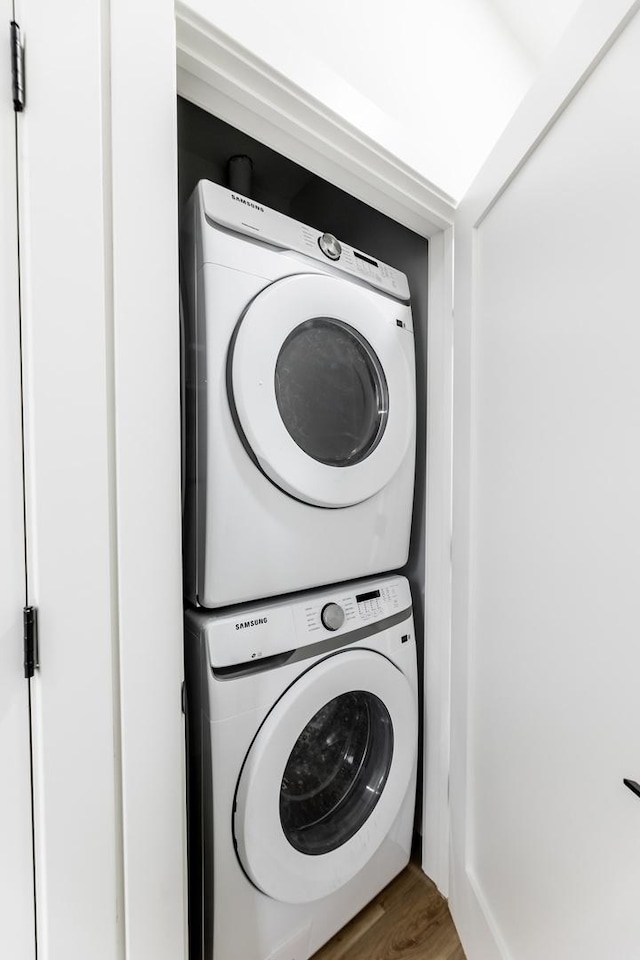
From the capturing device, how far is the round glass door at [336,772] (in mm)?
1063

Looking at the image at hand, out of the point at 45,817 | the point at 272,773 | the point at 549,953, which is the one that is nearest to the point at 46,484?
the point at 45,817

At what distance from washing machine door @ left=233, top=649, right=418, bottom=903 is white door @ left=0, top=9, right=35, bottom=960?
371 millimetres

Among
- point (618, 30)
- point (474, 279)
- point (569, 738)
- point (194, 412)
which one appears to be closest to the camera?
point (618, 30)

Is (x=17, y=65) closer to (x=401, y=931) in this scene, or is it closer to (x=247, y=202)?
(x=247, y=202)

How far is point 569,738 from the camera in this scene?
72 centimetres

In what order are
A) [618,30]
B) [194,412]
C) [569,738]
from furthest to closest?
[194,412]
[569,738]
[618,30]

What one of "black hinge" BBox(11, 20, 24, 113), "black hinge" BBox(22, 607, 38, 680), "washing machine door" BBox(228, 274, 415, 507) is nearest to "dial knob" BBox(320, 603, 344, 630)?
"washing machine door" BBox(228, 274, 415, 507)

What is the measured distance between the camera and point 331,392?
1087mm

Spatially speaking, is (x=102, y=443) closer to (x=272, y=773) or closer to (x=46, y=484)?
(x=46, y=484)

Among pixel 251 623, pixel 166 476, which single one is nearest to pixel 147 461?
pixel 166 476

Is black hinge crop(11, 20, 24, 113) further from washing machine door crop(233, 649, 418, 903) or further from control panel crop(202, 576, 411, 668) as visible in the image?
washing machine door crop(233, 649, 418, 903)

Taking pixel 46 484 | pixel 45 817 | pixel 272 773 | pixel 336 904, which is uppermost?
pixel 46 484

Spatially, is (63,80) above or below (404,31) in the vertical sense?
below

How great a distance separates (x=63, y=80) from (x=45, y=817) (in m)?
1.08
